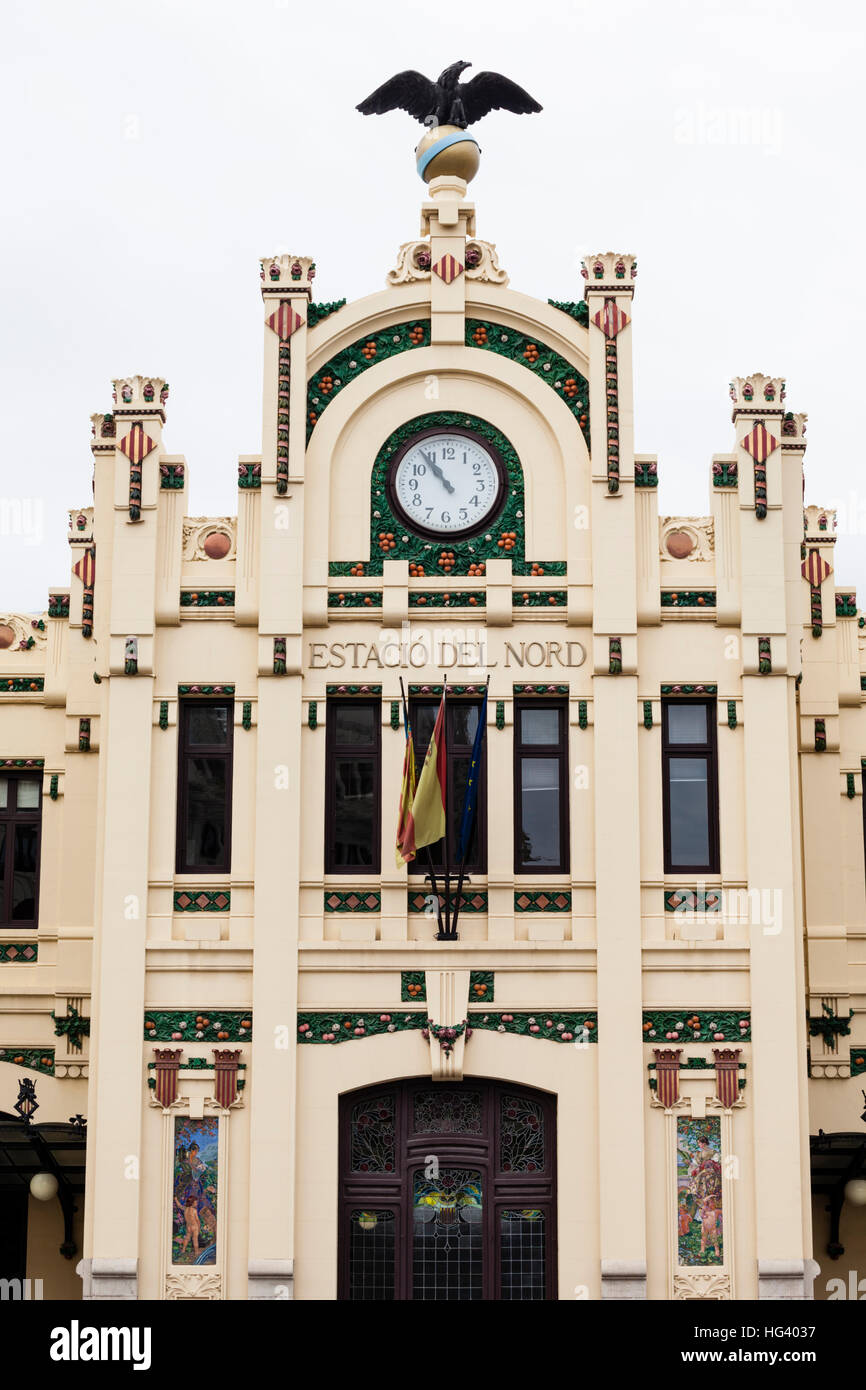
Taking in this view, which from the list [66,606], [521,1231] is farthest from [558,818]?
[66,606]

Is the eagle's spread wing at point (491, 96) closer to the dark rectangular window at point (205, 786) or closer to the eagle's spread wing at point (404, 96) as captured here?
the eagle's spread wing at point (404, 96)

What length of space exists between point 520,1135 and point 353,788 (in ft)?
16.6

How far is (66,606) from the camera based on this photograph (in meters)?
29.7

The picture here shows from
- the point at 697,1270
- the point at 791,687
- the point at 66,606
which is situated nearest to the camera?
the point at 697,1270

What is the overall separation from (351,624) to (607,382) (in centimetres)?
485

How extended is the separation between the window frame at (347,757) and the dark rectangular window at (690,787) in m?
3.83

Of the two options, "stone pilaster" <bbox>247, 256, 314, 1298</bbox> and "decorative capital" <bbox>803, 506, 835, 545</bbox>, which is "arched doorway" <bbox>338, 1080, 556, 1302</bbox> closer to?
"stone pilaster" <bbox>247, 256, 314, 1298</bbox>

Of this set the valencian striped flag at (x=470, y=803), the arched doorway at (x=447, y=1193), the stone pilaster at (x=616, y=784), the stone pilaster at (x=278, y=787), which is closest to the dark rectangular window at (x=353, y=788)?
the stone pilaster at (x=278, y=787)

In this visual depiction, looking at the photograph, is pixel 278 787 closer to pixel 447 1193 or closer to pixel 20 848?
pixel 447 1193

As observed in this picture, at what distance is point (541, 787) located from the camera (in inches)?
1004

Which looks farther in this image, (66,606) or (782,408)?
(66,606)

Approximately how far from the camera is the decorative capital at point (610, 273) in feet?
85.7

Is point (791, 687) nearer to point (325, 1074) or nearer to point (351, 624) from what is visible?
point (351, 624)
